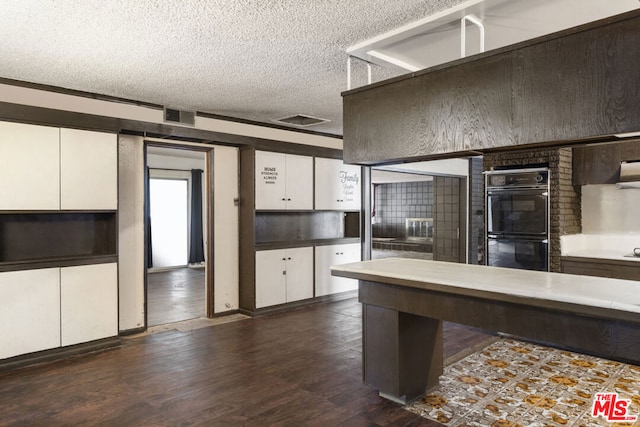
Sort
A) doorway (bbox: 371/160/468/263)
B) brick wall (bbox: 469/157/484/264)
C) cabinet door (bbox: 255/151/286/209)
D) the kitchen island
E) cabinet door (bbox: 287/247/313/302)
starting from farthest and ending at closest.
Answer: doorway (bbox: 371/160/468/263)
brick wall (bbox: 469/157/484/264)
cabinet door (bbox: 287/247/313/302)
cabinet door (bbox: 255/151/286/209)
the kitchen island

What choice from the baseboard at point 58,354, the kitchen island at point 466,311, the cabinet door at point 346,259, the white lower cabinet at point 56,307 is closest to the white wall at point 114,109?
the white lower cabinet at point 56,307

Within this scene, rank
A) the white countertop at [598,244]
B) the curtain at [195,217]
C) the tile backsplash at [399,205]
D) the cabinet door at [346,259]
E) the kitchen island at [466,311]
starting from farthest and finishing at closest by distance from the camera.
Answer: the tile backsplash at [399,205] < the curtain at [195,217] < the cabinet door at [346,259] < the white countertop at [598,244] < the kitchen island at [466,311]

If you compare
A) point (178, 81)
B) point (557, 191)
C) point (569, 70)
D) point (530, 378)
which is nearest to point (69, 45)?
point (178, 81)

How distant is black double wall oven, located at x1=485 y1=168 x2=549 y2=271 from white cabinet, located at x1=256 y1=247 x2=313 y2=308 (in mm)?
2270

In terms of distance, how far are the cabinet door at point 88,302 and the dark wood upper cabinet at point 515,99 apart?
266 centimetres

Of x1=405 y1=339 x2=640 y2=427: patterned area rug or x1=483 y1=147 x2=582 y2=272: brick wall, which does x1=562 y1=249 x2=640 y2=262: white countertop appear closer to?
x1=483 y1=147 x2=582 y2=272: brick wall

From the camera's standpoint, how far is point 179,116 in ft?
15.3

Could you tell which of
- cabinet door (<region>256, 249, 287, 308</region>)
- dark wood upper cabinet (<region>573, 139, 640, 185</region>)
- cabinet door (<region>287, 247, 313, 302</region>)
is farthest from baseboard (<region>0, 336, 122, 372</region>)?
dark wood upper cabinet (<region>573, 139, 640, 185</region>)

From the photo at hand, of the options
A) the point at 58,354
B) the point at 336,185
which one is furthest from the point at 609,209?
the point at 58,354

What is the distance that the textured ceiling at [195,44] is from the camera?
2.41 meters

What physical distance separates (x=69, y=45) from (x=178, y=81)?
96cm

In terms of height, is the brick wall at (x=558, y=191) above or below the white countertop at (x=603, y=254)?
above

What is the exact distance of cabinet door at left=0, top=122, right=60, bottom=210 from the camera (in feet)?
11.1

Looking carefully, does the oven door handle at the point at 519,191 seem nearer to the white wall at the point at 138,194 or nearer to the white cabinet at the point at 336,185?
the white cabinet at the point at 336,185
